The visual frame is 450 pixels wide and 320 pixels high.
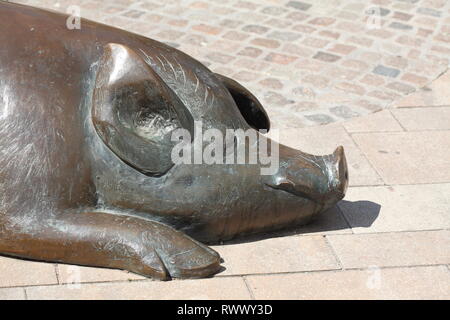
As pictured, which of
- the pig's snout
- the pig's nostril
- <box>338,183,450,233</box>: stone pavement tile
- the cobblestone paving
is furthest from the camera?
the cobblestone paving

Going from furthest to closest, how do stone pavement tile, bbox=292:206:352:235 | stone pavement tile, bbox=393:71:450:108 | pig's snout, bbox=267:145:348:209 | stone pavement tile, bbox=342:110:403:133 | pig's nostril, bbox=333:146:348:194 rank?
stone pavement tile, bbox=393:71:450:108
stone pavement tile, bbox=342:110:403:133
stone pavement tile, bbox=292:206:352:235
pig's nostril, bbox=333:146:348:194
pig's snout, bbox=267:145:348:209

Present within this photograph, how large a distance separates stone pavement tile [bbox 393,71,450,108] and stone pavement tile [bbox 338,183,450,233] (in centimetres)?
152

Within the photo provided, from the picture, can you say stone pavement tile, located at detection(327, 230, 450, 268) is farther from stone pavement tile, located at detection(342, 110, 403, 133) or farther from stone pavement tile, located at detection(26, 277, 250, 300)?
stone pavement tile, located at detection(342, 110, 403, 133)

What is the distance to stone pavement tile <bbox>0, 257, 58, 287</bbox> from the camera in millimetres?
4695

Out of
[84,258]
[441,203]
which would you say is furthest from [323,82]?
[84,258]

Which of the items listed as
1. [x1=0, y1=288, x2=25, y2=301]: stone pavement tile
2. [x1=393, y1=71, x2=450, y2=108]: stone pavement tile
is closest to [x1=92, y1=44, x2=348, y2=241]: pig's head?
[x1=0, y1=288, x2=25, y2=301]: stone pavement tile

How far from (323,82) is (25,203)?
3.73 metres

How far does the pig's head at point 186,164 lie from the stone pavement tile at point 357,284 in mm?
414

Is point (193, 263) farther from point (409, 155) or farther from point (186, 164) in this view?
point (409, 155)

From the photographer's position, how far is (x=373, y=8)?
930 centimetres

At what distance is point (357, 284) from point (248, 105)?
141 cm

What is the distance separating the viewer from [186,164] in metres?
4.86

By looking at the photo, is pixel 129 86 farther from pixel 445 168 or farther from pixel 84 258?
pixel 445 168

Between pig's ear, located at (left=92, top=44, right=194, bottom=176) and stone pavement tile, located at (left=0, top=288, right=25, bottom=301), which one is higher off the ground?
pig's ear, located at (left=92, top=44, right=194, bottom=176)
